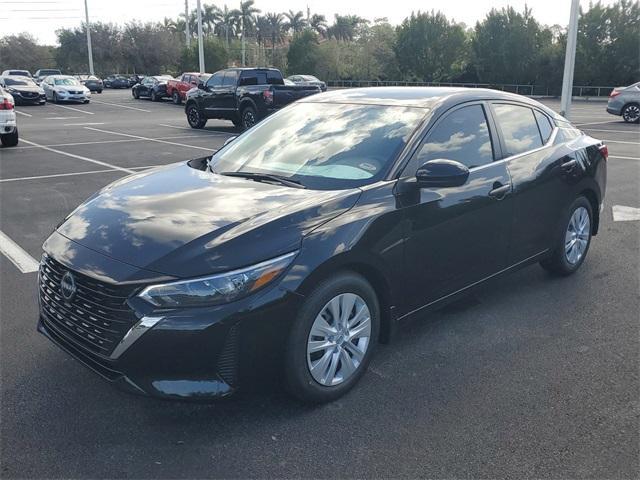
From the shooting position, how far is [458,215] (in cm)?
406

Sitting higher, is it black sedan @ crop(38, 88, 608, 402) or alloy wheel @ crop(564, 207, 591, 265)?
black sedan @ crop(38, 88, 608, 402)

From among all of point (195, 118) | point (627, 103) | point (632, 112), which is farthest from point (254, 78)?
point (632, 112)

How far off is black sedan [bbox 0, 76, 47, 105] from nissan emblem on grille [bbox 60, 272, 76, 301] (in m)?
32.9

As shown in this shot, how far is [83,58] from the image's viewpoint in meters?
88.4

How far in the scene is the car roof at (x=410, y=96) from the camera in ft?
14.1

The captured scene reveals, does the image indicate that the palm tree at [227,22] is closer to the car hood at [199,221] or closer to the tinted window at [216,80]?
the tinted window at [216,80]

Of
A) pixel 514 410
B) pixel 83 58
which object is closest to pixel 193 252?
pixel 514 410

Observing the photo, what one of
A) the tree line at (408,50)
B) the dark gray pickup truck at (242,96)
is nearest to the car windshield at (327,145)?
the dark gray pickup truck at (242,96)

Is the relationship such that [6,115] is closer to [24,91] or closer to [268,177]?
[268,177]

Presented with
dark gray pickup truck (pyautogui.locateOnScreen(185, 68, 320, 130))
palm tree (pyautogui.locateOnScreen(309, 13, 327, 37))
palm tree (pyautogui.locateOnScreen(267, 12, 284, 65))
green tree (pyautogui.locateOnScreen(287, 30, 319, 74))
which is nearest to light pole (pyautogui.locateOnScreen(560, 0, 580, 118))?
dark gray pickup truck (pyautogui.locateOnScreen(185, 68, 320, 130))

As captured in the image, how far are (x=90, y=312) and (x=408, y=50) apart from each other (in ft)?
201

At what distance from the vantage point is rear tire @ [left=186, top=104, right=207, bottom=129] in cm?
2055

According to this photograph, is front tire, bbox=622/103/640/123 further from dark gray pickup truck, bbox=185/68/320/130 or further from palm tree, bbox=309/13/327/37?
palm tree, bbox=309/13/327/37

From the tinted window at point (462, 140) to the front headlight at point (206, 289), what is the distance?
1475 millimetres
